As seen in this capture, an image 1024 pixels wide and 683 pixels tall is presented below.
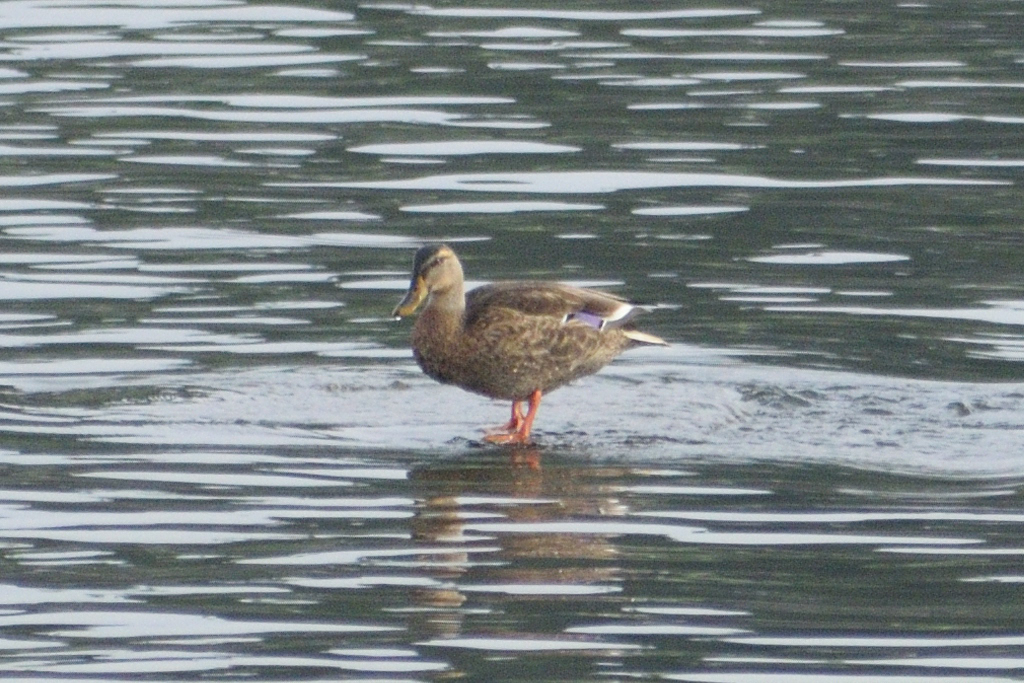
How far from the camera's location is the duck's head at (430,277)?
35.2 feet

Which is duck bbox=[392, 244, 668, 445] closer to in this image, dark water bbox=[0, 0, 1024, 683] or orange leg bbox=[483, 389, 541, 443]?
orange leg bbox=[483, 389, 541, 443]

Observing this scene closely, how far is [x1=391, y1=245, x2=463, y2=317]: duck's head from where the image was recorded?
10.7m

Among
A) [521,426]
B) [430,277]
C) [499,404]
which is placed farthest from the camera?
[499,404]

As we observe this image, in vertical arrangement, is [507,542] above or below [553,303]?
below

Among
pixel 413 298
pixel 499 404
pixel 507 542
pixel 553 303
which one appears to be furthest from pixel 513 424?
pixel 507 542

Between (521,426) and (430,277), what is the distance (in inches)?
31.6

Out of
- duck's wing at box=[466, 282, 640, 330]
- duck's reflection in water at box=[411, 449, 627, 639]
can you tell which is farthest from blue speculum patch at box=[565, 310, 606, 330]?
duck's reflection in water at box=[411, 449, 627, 639]

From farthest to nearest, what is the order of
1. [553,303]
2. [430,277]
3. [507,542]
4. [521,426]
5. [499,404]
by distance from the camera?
[499,404] → [553,303] → [430,277] → [521,426] → [507,542]

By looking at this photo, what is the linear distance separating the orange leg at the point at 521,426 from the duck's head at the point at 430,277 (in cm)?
59

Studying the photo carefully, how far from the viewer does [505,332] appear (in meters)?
10.8

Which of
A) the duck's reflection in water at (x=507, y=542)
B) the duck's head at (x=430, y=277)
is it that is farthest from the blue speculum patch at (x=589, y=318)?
the duck's reflection in water at (x=507, y=542)

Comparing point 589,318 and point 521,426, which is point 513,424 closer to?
point 521,426

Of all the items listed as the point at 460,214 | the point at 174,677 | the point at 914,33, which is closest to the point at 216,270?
the point at 460,214

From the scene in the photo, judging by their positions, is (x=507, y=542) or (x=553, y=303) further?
(x=553, y=303)
